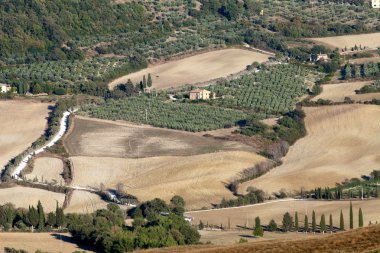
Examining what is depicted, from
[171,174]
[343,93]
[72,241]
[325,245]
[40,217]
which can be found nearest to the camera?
[325,245]

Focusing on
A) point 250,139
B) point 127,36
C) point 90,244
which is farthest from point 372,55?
point 90,244

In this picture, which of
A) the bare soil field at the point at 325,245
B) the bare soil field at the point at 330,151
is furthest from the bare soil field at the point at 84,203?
the bare soil field at the point at 325,245

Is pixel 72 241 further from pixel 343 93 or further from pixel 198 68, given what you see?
pixel 198 68

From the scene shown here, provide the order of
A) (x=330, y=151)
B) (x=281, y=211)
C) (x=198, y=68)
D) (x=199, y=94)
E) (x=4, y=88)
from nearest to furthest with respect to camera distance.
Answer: (x=281, y=211), (x=330, y=151), (x=199, y=94), (x=4, y=88), (x=198, y=68)

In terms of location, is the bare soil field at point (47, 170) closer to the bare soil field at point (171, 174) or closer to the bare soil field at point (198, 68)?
the bare soil field at point (171, 174)

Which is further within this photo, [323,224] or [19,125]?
[19,125]

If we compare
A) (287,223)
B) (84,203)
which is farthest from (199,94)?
(287,223)
